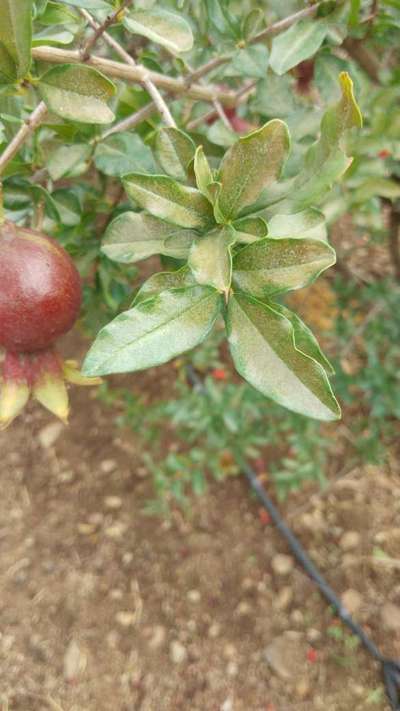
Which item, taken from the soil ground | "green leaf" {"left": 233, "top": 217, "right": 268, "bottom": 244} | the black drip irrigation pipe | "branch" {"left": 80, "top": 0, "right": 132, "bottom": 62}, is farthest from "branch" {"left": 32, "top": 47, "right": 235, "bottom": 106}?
the soil ground

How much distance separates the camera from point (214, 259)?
575 millimetres

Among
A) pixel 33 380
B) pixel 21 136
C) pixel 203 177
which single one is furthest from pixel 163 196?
pixel 33 380

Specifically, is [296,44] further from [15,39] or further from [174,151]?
[15,39]

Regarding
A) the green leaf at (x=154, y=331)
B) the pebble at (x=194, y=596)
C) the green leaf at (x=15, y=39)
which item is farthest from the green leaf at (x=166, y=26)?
the pebble at (x=194, y=596)

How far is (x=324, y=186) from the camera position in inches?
23.0

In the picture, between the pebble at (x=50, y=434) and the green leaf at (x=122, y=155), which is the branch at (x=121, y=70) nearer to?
the green leaf at (x=122, y=155)

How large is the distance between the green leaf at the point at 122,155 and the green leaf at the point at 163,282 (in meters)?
0.22

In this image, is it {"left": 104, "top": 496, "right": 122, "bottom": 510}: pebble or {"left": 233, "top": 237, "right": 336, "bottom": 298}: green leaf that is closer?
{"left": 233, "top": 237, "right": 336, "bottom": 298}: green leaf

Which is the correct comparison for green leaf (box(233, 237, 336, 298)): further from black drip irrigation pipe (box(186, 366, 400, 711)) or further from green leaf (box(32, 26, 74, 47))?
black drip irrigation pipe (box(186, 366, 400, 711))

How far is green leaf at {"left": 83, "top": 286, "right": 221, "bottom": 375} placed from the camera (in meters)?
0.52

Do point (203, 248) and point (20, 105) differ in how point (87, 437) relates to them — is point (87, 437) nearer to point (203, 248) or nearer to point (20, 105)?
point (20, 105)

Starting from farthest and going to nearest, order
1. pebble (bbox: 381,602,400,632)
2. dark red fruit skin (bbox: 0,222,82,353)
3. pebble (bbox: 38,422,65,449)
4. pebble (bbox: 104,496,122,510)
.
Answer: pebble (bbox: 38,422,65,449), pebble (bbox: 104,496,122,510), pebble (bbox: 381,602,400,632), dark red fruit skin (bbox: 0,222,82,353)

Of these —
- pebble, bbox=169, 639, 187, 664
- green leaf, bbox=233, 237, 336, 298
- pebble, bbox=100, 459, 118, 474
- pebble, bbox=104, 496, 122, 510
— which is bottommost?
pebble, bbox=169, 639, 187, 664

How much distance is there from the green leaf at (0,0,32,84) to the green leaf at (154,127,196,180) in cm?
13
